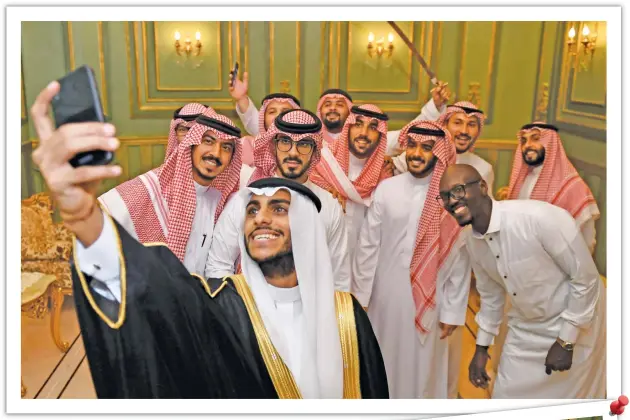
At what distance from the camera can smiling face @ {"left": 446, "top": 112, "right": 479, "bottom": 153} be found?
2105mm

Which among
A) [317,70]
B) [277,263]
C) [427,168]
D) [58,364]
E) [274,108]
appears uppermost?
[317,70]

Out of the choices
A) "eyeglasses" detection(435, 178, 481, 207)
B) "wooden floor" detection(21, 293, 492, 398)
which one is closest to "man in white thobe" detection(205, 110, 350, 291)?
"eyeglasses" detection(435, 178, 481, 207)

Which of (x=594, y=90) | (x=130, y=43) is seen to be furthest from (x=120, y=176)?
(x=594, y=90)

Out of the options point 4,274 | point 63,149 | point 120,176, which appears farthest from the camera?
point 4,274

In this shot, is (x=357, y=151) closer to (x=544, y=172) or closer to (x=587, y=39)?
(x=544, y=172)

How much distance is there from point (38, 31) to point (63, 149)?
50 cm

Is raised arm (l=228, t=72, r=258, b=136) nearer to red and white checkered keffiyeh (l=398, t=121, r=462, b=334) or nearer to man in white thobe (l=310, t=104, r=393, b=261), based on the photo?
man in white thobe (l=310, t=104, r=393, b=261)

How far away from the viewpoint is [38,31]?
2.05 m

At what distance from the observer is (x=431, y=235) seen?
6.97 feet

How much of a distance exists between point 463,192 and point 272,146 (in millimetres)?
735

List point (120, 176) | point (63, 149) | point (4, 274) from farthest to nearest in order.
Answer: point (4, 274) < point (120, 176) < point (63, 149)

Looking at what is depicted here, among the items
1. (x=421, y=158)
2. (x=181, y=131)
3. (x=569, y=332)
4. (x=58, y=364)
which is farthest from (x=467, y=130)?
(x=58, y=364)
